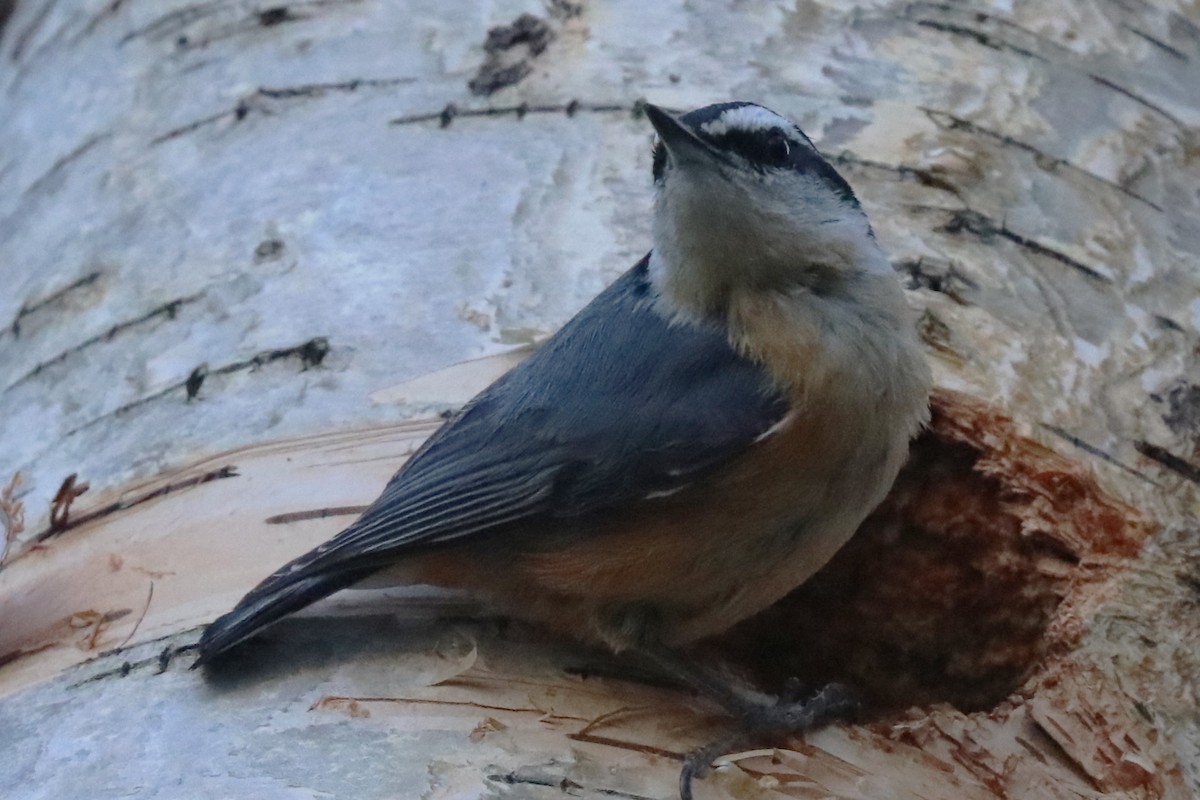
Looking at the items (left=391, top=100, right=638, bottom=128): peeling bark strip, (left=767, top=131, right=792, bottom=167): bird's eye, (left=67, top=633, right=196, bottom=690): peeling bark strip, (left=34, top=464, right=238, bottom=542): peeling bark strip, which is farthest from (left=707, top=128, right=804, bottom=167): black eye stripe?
(left=67, top=633, right=196, bottom=690): peeling bark strip

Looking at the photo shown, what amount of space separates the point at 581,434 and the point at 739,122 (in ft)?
1.46

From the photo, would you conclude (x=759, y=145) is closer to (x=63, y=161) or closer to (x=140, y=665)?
(x=140, y=665)

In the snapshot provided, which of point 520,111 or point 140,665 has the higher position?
point 520,111

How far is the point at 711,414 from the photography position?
5.11 feet

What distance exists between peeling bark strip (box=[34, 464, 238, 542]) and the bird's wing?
18 cm

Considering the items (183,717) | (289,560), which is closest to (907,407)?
(289,560)

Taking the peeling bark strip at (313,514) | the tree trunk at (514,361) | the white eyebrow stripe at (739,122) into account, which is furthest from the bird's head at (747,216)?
the peeling bark strip at (313,514)

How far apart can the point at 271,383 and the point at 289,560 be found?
0.27 meters

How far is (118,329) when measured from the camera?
1862 mm

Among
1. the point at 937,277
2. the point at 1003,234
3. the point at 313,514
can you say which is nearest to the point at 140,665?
the point at 313,514

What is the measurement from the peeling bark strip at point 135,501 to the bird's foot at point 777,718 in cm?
67

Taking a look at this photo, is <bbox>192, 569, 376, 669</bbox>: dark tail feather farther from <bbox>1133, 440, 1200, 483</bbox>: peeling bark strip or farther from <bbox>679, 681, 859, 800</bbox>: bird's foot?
<bbox>1133, 440, 1200, 483</bbox>: peeling bark strip

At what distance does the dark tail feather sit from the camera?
1384 millimetres

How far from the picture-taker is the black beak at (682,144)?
152 cm
